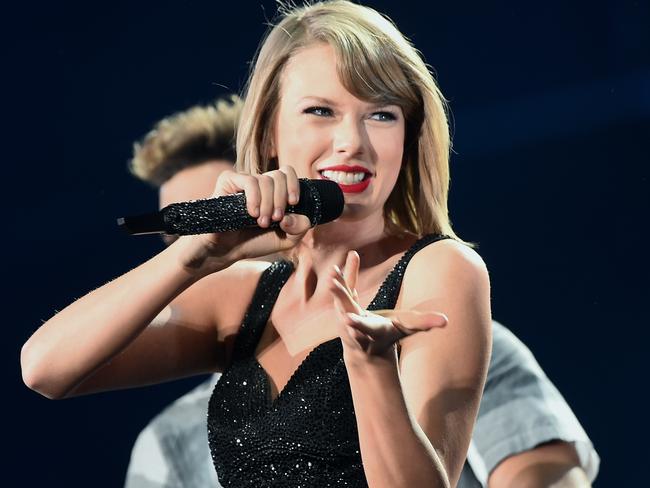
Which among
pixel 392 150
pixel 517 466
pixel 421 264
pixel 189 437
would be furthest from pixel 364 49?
pixel 189 437

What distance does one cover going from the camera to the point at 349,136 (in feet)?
4.87

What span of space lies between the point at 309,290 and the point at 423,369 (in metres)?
0.35

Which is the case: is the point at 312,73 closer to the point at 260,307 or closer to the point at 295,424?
the point at 260,307

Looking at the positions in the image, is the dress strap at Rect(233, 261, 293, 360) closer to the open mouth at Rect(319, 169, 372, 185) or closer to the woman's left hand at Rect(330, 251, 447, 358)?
the open mouth at Rect(319, 169, 372, 185)

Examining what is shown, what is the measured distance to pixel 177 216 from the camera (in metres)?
1.25

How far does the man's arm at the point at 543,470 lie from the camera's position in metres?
2.03

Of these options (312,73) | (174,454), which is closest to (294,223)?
(312,73)

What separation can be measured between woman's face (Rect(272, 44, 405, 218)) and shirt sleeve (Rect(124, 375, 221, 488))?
99 cm

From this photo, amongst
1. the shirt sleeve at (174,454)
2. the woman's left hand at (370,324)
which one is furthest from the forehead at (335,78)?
the shirt sleeve at (174,454)

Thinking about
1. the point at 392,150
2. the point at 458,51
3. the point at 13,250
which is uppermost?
the point at 392,150

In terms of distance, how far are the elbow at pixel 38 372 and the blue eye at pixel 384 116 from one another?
0.55m

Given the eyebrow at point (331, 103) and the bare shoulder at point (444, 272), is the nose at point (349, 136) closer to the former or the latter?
the eyebrow at point (331, 103)

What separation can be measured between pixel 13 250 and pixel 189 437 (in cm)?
79

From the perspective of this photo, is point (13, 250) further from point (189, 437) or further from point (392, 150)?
point (392, 150)
